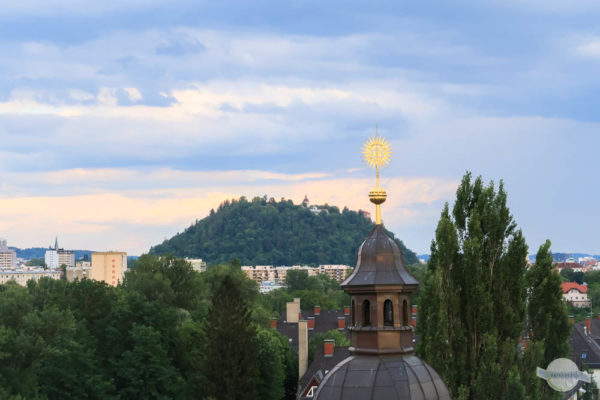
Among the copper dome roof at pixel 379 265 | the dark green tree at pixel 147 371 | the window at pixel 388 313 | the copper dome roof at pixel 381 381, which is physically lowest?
the dark green tree at pixel 147 371

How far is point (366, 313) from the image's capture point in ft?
69.6

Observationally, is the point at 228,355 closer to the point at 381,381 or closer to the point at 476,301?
the point at 476,301

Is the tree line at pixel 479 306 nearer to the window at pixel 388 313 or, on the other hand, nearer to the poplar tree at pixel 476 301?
the poplar tree at pixel 476 301

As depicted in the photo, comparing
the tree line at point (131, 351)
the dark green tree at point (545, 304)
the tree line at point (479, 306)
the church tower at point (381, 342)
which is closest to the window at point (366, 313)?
the church tower at point (381, 342)

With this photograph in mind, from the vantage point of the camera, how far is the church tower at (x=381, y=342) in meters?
20.4

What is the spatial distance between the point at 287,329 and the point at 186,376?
107 feet

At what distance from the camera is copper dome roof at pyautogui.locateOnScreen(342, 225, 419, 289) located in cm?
2097

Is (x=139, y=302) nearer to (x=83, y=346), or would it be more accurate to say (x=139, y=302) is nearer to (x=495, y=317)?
(x=83, y=346)

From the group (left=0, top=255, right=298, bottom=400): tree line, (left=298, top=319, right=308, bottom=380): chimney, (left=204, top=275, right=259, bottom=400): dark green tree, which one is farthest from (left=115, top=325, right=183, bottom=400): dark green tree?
(left=298, top=319, right=308, bottom=380): chimney

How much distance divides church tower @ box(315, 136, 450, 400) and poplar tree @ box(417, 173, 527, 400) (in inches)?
760

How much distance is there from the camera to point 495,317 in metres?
41.7

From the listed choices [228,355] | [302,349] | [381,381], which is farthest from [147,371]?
[381,381]

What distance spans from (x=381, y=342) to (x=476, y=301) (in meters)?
21.4

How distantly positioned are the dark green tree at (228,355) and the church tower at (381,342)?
4025 centimetres
